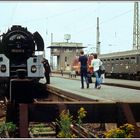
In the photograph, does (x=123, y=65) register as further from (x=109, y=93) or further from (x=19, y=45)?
(x=109, y=93)

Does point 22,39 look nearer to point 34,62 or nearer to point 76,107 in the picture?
point 34,62

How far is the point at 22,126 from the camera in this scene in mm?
8672

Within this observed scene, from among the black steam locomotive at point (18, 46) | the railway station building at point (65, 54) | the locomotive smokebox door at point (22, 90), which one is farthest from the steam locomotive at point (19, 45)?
the railway station building at point (65, 54)

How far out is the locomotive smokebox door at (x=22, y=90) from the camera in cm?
888

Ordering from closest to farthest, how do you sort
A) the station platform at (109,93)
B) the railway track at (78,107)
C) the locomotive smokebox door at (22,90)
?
the railway track at (78,107)
the locomotive smokebox door at (22,90)
the station platform at (109,93)

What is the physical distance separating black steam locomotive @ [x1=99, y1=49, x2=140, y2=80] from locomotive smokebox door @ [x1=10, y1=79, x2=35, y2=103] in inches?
1054

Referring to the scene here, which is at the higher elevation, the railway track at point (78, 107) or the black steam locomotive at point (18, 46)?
the black steam locomotive at point (18, 46)

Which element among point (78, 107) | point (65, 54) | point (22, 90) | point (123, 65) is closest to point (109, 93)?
point (78, 107)

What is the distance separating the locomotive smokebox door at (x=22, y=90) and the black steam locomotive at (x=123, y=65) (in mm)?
26765

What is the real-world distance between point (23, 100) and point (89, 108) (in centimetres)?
135

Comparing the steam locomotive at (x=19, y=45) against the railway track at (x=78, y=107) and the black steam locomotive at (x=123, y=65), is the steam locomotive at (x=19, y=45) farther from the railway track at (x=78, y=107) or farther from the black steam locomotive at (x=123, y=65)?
the black steam locomotive at (x=123, y=65)

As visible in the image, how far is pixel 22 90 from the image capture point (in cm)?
894

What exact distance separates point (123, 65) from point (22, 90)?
30.7m

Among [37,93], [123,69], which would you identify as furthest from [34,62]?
[123,69]
